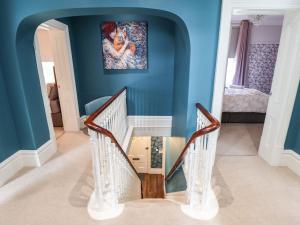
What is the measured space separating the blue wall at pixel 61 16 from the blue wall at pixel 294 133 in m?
1.11

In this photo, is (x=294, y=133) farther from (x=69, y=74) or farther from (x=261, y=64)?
(x=261, y=64)

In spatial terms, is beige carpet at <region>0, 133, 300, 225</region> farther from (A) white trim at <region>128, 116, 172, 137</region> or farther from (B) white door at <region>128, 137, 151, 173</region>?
(B) white door at <region>128, 137, 151, 173</region>

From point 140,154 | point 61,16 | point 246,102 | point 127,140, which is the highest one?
point 61,16

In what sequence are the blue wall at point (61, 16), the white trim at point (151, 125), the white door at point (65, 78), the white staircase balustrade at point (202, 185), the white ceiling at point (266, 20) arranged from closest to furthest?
the white staircase balustrade at point (202, 185) → the blue wall at point (61, 16) → the white door at point (65, 78) → the white trim at point (151, 125) → the white ceiling at point (266, 20)

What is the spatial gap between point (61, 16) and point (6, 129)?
157 cm

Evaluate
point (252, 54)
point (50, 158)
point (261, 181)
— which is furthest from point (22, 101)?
point (252, 54)

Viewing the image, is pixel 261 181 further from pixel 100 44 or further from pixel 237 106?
pixel 100 44

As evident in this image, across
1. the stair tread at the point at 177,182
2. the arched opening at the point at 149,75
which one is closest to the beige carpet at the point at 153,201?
the stair tread at the point at 177,182

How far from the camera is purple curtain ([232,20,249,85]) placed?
582cm

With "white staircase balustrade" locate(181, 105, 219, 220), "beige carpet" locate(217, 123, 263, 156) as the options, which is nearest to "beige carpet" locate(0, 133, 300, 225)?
"white staircase balustrade" locate(181, 105, 219, 220)

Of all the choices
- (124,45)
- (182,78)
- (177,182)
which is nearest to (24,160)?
(177,182)

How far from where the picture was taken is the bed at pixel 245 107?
3.91m

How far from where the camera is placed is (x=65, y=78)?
3.53 m

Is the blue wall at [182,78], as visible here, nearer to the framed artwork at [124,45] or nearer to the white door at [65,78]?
the framed artwork at [124,45]
